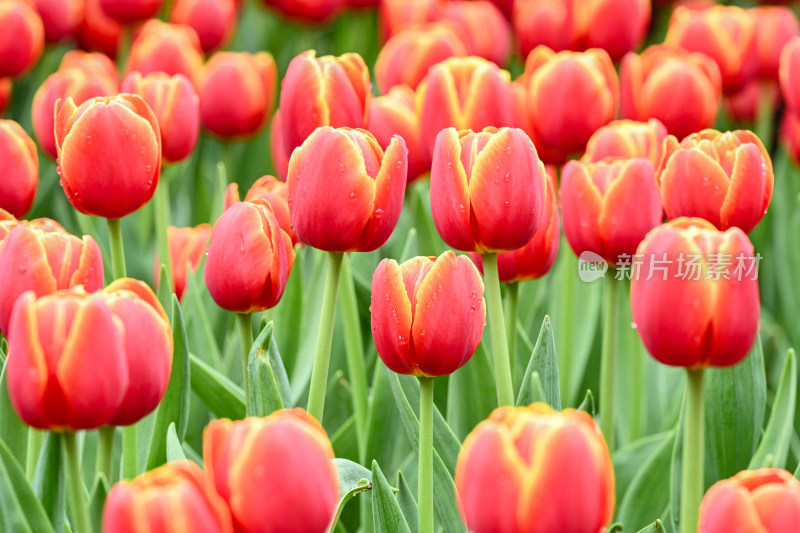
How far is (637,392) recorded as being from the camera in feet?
5.60

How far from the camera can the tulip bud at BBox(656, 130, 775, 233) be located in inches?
52.5

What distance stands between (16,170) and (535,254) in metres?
0.76

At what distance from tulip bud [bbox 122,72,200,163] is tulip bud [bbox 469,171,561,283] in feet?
1.97

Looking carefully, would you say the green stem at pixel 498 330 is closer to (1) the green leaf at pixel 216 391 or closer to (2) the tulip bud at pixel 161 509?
(1) the green leaf at pixel 216 391

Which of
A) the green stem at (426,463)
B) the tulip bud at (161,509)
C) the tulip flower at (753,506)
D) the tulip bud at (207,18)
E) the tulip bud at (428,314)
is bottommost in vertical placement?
the green stem at (426,463)

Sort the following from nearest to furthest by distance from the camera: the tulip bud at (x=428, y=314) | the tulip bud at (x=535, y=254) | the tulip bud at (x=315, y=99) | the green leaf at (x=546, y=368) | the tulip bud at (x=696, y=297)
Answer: the tulip bud at (x=696, y=297), the tulip bud at (x=428, y=314), the green leaf at (x=546, y=368), the tulip bud at (x=535, y=254), the tulip bud at (x=315, y=99)

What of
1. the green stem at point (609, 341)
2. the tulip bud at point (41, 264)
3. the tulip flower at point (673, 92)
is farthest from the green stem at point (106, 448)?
the tulip flower at point (673, 92)

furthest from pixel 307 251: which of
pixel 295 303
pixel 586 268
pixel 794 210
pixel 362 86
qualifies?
pixel 794 210

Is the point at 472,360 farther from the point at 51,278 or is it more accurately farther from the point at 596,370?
the point at 51,278

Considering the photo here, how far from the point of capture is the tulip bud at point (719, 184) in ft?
4.37

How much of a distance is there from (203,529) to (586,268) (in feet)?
2.97

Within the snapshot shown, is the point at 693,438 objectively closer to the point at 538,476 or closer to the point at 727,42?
the point at 538,476

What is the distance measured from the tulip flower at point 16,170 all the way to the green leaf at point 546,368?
0.79 m

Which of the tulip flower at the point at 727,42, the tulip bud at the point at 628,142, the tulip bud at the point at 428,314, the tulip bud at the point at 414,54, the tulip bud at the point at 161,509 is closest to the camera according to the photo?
the tulip bud at the point at 161,509
